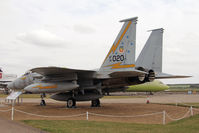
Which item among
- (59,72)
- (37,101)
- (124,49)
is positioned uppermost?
(124,49)

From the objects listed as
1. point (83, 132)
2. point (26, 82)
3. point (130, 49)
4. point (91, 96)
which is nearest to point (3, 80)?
point (26, 82)

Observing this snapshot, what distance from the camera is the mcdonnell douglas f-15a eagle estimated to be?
1298cm

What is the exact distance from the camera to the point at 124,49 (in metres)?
13.1

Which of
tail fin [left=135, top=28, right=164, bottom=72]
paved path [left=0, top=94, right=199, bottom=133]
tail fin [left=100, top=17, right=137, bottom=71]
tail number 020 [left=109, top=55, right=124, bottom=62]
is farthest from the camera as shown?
tail fin [left=135, top=28, right=164, bottom=72]

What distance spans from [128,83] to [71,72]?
3.94 m

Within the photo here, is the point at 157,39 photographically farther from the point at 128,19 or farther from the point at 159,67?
the point at 128,19

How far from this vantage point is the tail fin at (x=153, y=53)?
15625 mm

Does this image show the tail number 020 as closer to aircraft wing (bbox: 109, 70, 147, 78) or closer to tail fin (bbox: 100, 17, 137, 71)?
tail fin (bbox: 100, 17, 137, 71)

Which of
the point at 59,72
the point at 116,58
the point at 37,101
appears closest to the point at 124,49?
the point at 116,58

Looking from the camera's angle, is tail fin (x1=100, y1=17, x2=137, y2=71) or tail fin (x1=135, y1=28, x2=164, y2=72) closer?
tail fin (x1=100, y1=17, x2=137, y2=71)

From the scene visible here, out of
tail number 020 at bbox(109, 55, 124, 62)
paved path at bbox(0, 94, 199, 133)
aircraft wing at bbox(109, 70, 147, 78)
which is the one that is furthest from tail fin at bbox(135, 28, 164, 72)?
paved path at bbox(0, 94, 199, 133)

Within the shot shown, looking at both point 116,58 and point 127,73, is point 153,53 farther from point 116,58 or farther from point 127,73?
point 127,73

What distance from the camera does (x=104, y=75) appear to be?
46.0ft

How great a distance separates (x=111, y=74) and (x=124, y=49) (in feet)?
5.75
